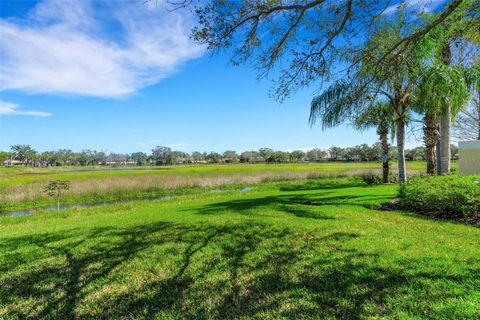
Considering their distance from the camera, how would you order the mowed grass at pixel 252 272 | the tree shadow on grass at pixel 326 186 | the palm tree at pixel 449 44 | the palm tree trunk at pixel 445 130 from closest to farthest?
the mowed grass at pixel 252 272 → the palm tree at pixel 449 44 → the palm tree trunk at pixel 445 130 → the tree shadow on grass at pixel 326 186

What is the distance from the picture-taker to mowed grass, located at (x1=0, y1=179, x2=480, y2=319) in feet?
11.2

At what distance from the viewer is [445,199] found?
8578 millimetres

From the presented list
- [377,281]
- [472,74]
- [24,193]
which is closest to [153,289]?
[377,281]

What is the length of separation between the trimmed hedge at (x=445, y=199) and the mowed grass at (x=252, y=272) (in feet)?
3.47

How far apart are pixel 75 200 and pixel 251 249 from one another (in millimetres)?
23852

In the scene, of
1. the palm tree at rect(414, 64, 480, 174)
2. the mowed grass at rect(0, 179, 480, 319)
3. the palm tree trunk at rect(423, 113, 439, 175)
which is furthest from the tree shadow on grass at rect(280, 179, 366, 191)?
the mowed grass at rect(0, 179, 480, 319)

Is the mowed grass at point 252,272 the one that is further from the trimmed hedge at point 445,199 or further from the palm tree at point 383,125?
the palm tree at point 383,125

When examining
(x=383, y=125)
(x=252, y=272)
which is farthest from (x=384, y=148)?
(x=252, y=272)

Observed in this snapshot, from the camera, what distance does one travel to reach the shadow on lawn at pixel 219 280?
345cm

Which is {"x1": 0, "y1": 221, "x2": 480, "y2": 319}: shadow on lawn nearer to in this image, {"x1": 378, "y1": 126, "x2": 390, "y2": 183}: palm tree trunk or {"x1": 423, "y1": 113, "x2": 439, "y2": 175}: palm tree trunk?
{"x1": 423, "y1": 113, "x2": 439, "y2": 175}: palm tree trunk

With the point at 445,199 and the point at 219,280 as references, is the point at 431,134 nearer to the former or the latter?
the point at 445,199

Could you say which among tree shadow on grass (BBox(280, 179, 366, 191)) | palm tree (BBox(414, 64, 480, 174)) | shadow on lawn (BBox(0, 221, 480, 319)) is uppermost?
palm tree (BBox(414, 64, 480, 174))

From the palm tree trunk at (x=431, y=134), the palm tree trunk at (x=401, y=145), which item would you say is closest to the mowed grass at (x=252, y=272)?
the palm tree trunk at (x=401, y=145)

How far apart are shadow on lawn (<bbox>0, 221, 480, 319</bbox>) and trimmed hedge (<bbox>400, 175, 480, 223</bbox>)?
437 centimetres
